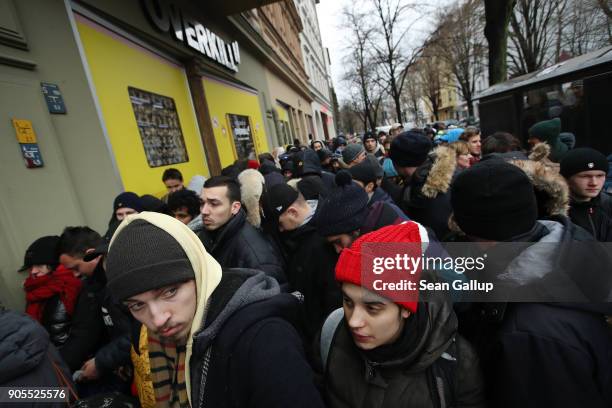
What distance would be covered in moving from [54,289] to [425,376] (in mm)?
2407

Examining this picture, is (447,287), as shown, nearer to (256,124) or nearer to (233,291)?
(233,291)

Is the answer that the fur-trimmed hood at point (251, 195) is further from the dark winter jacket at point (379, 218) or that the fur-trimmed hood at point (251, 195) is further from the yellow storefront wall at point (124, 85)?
the yellow storefront wall at point (124, 85)

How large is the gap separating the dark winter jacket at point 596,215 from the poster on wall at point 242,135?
6717 mm

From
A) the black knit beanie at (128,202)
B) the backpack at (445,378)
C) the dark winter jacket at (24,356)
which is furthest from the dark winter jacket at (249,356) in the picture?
the black knit beanie at (128,202)

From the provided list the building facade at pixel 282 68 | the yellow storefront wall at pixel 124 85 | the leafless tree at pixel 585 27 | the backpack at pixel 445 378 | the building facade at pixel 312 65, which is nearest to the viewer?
the backpack at pixel 445 378

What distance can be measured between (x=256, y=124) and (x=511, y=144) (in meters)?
8.12

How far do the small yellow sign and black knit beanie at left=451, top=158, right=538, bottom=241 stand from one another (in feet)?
11.6

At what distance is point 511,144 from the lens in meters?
3.87

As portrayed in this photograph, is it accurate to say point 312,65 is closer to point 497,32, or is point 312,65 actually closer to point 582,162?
point 497,32

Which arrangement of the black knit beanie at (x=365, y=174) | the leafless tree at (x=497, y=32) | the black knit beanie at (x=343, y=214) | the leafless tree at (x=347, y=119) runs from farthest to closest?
the leafless tree at (x=347, y=119), the leafless tree at (x=497, y=32), the black knit beanie at (x=365, y=174), the black knit beanie at (x=343, y=214)

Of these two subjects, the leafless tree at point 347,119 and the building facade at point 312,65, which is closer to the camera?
the building facade at point 312,65

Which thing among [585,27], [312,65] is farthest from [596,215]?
[312,65]

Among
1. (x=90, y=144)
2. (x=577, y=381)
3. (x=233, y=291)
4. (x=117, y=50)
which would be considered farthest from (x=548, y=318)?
(x=117, y=50)

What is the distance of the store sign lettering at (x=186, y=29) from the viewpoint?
5023mm
